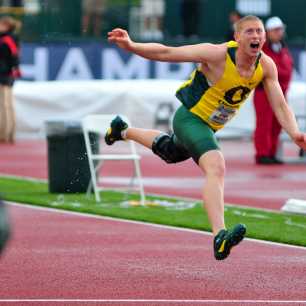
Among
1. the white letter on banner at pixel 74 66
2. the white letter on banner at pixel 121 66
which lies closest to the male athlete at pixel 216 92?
the white letter on banner at pixel 74 66

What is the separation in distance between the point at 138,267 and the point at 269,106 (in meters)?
10.2

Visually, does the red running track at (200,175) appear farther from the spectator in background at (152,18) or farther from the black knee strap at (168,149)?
the spectator in background at (152,18)

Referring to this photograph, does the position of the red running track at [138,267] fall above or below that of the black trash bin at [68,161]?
above

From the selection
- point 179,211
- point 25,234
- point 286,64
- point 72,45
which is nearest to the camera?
point 25,234

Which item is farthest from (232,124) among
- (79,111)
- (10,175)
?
(10,175)

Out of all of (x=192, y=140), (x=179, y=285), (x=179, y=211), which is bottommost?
(x=179, y=211)

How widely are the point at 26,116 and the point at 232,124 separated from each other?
387 centimetres

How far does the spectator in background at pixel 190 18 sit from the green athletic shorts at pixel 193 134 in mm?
18922

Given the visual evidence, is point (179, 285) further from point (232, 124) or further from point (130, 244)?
point (232, 124)

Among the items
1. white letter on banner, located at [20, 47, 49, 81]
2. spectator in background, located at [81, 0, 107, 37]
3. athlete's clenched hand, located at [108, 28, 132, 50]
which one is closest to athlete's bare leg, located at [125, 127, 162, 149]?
athlete's clenched hand, located at [108, 28, 132, 50]

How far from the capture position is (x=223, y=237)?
997 cm

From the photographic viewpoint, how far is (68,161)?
655 inches

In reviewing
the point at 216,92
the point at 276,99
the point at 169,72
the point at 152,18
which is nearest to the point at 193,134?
the point at 216,92

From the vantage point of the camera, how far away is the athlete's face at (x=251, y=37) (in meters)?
10.5
